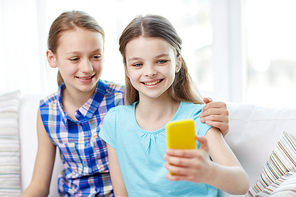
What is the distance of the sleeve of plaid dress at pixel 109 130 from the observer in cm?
133

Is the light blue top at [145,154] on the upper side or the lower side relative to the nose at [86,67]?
lower

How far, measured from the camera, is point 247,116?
4.54 feet

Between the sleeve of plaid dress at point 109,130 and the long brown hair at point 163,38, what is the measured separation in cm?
11

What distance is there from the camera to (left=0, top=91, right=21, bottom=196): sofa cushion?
5.34 feet

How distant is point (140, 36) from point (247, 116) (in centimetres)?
64

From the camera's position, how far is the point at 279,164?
1.17m

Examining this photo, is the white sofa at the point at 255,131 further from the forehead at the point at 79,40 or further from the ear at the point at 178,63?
the forehead at the point at 79,40

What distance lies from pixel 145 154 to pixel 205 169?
509mm

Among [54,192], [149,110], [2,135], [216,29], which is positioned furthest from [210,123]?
[216,29]

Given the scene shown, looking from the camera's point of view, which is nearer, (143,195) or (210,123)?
(210,123)

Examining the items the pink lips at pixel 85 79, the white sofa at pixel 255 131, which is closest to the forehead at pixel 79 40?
the pink lips at pixel 85 79

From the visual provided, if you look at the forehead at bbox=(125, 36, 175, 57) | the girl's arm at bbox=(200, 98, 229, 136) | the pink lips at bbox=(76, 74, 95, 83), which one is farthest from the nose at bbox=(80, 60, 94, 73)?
the girl's arm at bbox=(200, 98, 229, 136)

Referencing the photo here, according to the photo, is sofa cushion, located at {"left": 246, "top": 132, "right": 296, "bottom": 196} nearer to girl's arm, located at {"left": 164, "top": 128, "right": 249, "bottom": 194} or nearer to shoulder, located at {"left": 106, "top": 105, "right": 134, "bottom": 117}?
girl's arm, located at {"left": 164, "top": 128, "right": 249, "bottom": 194}

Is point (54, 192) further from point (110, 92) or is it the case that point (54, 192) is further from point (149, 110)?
point (149, 110)
